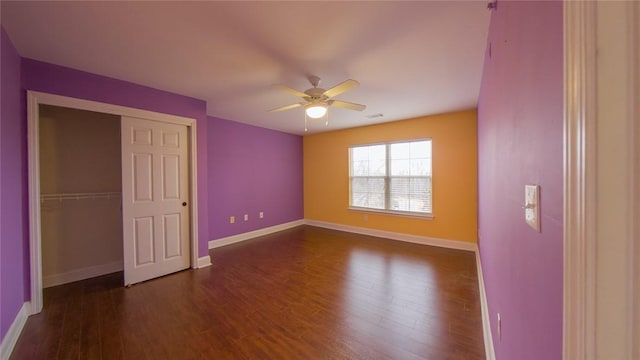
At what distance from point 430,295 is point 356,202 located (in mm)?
3026

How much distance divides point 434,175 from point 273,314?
3.61m

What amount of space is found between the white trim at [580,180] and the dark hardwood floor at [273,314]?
1683 millimetres

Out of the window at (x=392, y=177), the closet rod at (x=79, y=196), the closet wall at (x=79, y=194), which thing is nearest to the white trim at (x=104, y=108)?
the closet wall at (x=79, y=194)

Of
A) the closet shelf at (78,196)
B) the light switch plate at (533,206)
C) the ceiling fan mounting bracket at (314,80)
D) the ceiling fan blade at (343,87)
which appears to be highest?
the ceiling fan mounting bracket at (314,80)

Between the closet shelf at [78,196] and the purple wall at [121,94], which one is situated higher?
the purple wall at [121,94]

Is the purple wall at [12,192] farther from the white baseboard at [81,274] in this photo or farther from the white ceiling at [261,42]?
the white baseboard at [81,274]

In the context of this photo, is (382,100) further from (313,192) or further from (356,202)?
(313,192)

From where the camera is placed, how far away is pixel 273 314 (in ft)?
7.44

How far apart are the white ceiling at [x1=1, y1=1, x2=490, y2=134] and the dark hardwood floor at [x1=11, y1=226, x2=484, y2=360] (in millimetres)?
2404

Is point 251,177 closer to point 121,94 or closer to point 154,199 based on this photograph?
point 154,199

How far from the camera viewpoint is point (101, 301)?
2551mm

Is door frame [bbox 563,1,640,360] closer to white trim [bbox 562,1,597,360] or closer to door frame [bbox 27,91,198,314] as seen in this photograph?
white trim [bbox 562,1,597,360]

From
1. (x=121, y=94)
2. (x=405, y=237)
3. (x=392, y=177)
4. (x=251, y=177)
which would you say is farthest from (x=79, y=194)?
(x=405, y=237)

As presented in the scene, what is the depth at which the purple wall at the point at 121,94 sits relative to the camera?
2.32 m
